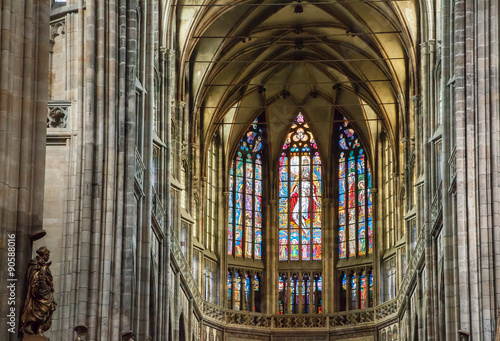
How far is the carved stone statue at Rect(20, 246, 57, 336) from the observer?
17984 millimetres

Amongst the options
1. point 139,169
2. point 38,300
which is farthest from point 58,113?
point 38,300

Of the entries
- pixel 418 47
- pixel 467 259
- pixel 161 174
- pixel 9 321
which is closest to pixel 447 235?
pixel 467 259

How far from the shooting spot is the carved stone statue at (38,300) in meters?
18.0

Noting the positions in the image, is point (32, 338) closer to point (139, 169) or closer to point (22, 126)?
point (22, 126)

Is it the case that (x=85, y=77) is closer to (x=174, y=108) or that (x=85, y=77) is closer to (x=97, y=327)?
(x=97, y=327)

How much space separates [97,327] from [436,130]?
1758cm

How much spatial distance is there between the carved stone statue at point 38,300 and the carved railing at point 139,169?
1520 cm

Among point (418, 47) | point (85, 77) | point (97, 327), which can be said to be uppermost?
point (418, 47)

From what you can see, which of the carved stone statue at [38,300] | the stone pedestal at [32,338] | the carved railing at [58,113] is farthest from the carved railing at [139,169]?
the stone pedestal at [32,338]

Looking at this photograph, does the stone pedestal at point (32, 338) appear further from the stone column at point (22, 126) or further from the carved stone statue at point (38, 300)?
the stone column at point (22, 126)

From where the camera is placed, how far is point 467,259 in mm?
31219

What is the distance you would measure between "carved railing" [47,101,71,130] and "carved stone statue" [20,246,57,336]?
1131cm

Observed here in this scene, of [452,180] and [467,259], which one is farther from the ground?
[452,180]

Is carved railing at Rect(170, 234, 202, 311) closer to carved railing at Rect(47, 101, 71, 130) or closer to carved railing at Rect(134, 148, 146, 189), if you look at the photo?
carved railing at Rect(134, 148, 146, 189)
